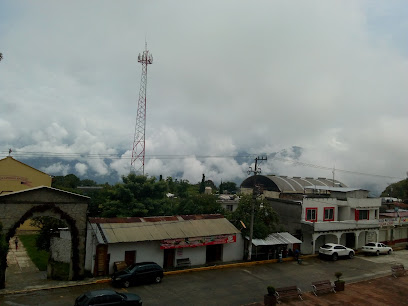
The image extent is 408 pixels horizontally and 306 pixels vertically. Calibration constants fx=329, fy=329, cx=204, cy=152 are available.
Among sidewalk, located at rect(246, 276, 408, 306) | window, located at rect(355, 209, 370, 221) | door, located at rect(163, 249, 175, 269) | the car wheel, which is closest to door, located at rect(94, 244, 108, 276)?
the car wheel

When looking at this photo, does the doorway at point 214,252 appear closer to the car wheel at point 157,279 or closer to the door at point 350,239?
the car wheel at point 157,279

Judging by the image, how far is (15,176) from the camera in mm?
49500

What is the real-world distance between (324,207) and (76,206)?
27113 millimetres

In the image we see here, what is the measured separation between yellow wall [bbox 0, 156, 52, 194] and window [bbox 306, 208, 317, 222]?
40135mm

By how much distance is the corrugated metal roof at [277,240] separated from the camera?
1219 inches

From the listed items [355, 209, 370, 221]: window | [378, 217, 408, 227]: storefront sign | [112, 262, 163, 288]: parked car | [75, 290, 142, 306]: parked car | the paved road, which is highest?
[355, 209, 370, 221]: window

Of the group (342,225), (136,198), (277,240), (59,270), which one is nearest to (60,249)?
(59,270)

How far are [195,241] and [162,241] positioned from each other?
10.1 ft

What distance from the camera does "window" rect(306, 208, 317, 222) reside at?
36500 mm

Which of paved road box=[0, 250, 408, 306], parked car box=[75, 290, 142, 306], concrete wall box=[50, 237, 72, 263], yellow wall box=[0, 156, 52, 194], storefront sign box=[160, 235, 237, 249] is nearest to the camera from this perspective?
parked car box=[75, 290, 142, 306]

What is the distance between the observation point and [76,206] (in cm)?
2350

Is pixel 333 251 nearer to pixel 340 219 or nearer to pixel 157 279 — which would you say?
pixel 340 219

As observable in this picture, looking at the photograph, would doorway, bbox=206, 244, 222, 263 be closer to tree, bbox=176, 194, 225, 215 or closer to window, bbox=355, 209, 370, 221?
tree, bbox=176, 194, 225, 215

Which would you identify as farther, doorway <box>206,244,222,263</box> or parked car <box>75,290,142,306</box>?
doorway <box>206,244,222,263</box>
